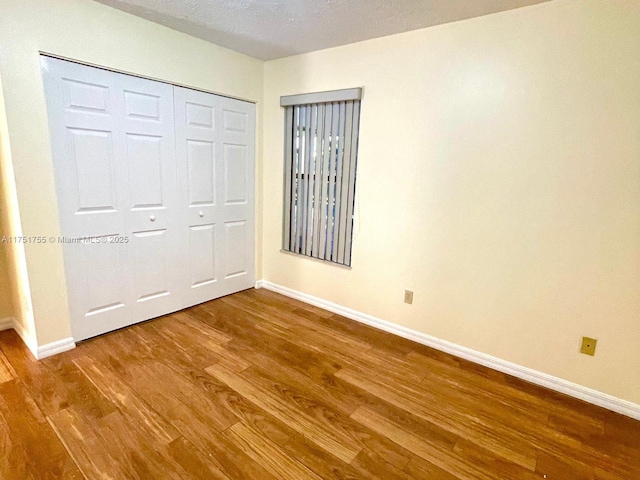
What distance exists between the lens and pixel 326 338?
2.67 metres

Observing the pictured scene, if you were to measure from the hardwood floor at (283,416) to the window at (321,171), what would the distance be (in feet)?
3.28

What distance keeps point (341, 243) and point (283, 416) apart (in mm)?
1573

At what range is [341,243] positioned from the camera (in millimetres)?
3025

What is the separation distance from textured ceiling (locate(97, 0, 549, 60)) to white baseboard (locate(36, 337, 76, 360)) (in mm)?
2251

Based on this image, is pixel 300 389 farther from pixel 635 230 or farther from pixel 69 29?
pixel 69 29

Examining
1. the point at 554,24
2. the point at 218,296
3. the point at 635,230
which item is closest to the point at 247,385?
the point at 218,296

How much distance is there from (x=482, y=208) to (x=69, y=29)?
9.36 ft

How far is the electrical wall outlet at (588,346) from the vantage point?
6.59ft

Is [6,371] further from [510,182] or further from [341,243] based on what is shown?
[510,182]

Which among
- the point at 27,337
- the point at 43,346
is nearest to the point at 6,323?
the point at 27,337

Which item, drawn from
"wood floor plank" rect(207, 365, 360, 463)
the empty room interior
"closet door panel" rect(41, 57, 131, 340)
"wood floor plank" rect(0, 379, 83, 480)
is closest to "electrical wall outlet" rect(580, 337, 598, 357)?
the empty room interior

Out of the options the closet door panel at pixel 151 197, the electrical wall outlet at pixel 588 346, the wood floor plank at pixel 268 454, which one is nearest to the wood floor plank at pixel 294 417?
the wood floor plank at pixel 268 454

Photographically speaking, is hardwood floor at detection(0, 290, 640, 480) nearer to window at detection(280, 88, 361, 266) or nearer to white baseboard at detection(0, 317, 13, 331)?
white baseboard at detection(0, 317, 13, 331)

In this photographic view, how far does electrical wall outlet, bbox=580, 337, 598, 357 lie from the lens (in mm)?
2008
